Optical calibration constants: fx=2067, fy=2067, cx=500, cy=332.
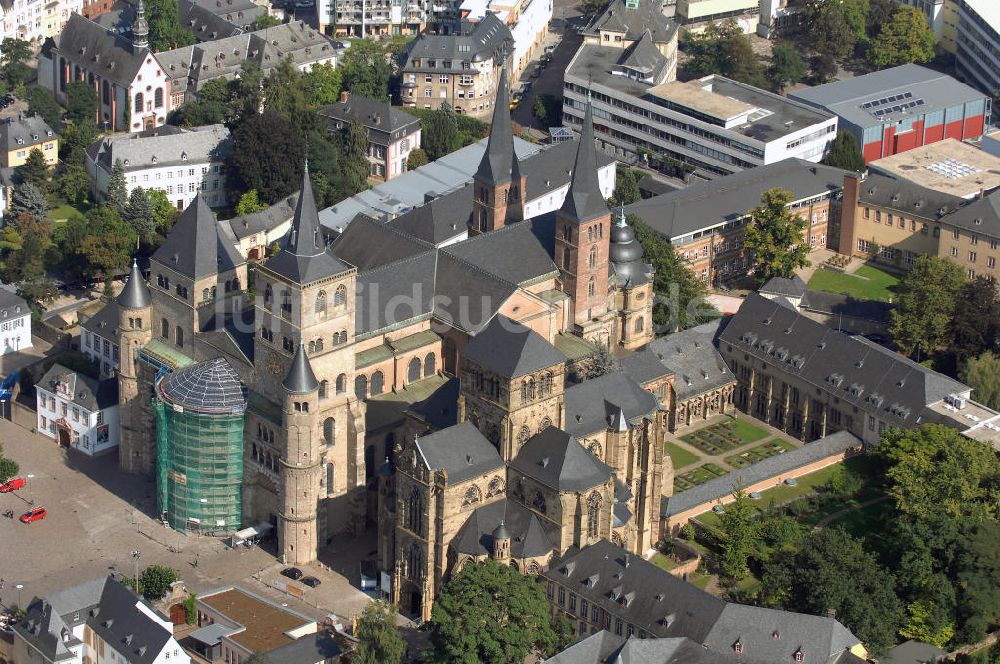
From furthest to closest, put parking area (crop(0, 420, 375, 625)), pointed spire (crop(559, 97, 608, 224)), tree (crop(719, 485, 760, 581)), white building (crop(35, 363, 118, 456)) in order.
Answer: white building (crop(35, 363, 118, 456)) → pointed spire (crop(559, 97, 608, 224)) → tree (crop(719, 485, 760, 581)) → parking area (crop(0, 420, 375, 625))

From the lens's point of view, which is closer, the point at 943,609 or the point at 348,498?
the point at 943,609

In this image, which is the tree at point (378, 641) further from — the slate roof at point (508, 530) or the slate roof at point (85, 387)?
the slate roof at point (85, 387)

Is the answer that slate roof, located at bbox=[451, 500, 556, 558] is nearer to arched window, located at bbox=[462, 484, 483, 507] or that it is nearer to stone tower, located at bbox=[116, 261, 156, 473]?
arched window, located at bbox=[462, 484, 483, 507]

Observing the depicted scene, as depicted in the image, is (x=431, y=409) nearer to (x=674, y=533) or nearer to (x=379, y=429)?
(x=379, y=429)

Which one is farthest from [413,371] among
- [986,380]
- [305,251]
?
[986,380]

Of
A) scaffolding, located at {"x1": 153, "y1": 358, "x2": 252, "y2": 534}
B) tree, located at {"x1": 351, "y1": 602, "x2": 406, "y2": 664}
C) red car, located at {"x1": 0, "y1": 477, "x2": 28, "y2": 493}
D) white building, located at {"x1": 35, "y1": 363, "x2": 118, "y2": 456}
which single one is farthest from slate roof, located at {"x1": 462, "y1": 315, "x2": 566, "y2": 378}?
red car, located at {"x1": 0, "y1": 477, "x2": 28, "y2": 493}

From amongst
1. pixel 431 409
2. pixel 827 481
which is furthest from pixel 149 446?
pixel 827 481

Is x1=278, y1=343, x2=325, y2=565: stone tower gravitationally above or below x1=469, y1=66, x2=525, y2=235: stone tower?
below
